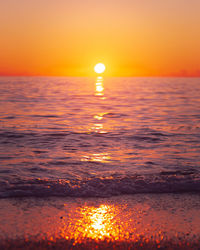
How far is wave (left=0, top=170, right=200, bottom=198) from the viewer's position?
4.66 m

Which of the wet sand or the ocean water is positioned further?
the ocean water

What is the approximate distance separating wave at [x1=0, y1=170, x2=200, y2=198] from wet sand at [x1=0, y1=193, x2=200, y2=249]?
236 mm

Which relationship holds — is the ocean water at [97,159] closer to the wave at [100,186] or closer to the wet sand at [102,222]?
the wave at [100,186]

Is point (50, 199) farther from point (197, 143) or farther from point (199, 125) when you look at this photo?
point (199, 125)

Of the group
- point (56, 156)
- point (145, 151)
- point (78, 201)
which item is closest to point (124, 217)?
point (78, 201)

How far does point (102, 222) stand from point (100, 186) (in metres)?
1.43

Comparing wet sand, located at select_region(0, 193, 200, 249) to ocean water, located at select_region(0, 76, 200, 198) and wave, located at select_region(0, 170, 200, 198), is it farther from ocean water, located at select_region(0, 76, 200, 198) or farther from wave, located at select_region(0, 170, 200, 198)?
ocean water, located at select_region(0, 76, 200, 198)

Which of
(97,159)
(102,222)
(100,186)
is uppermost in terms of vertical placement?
(102,222)

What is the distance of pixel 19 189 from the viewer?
4.77 m

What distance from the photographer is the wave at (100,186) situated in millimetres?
4664

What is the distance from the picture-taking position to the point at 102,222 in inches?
141

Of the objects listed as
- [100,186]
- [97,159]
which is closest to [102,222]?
[100,186]

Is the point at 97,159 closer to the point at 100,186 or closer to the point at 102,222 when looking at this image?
the point at 100,186

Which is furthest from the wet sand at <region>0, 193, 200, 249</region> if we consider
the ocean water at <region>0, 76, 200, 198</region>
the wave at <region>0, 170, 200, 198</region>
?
the ocean water at <region>0, 76, 200, 198</region>
